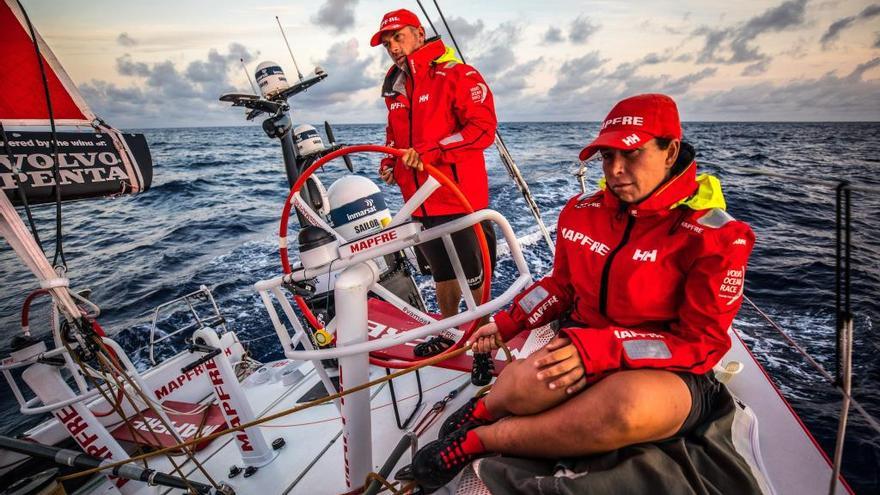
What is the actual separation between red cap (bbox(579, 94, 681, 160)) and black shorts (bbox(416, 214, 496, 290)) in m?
1.34

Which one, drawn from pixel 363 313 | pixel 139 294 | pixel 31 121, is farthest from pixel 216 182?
pixel 363 313

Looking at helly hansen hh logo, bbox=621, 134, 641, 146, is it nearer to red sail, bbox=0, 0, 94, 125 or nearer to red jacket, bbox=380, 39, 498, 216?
red jacket, bbox=380, 39, 498, 216

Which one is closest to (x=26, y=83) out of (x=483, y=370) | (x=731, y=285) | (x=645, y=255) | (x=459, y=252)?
(x=459, y=252)

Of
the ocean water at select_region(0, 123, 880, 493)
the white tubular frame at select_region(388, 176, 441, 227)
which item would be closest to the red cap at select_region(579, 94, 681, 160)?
the ocean water at select_region(0, 123, 880, 493)

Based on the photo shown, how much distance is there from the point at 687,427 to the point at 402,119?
2.28 meters

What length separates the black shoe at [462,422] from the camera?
4.93 feet

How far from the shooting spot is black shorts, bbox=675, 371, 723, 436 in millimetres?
1256

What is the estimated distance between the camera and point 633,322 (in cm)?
140

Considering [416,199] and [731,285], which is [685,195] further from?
[416,199]

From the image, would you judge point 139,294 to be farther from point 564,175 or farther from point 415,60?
point 564,175

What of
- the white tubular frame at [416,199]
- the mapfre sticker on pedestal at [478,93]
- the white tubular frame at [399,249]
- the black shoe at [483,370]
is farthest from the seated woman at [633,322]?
the mapfre sticker on pedestal at [478,93]

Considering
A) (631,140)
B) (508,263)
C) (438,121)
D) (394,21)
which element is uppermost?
(394,21)

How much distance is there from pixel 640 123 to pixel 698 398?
3.00 feet

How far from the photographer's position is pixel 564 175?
12539 millimetres
